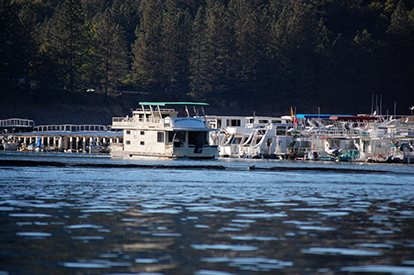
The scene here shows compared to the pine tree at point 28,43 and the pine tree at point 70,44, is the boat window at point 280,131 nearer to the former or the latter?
the pine tree at point 70,44

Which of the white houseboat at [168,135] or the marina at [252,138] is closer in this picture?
the white houseboat at [168,135]

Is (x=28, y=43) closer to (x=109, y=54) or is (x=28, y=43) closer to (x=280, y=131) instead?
(x=109, y=54)

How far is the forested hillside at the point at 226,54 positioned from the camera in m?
139

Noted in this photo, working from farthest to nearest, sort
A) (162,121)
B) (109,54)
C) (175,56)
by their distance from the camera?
(175,56) < (109,54) < (162,121)

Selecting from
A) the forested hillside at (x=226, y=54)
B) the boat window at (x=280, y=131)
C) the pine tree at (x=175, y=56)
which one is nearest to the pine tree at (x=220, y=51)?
the forested hillside at (x=226, y=54)

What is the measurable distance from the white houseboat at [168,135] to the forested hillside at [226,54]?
53.6m

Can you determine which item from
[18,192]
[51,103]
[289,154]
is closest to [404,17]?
[51,103]

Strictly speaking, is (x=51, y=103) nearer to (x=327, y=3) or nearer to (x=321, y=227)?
(x=327, y=3)

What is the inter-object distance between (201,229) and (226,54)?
138 metres

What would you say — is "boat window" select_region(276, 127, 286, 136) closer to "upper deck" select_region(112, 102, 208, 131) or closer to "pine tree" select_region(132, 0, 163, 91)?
"upper deck" select_region(112, 102, 208, 131)

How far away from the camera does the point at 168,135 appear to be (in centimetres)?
8250

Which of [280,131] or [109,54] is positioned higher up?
[109,54]

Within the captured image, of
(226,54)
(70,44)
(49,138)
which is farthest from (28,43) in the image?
(226,54)

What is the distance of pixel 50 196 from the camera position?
3288cm
